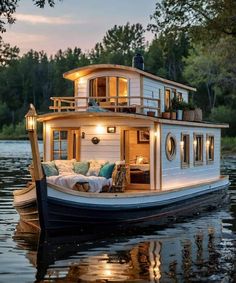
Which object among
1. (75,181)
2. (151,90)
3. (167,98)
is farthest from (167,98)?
(75,181)

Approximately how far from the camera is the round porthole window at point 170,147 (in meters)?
18.7

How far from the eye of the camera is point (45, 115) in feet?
60.7

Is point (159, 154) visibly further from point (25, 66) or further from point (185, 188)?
point (25, 66)

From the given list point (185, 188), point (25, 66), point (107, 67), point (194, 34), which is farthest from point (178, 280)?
point (25, 66)

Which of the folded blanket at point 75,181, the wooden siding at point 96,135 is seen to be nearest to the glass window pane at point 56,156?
the wooden siding at point 96,135

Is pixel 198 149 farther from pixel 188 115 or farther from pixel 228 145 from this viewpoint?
pixel 228 145

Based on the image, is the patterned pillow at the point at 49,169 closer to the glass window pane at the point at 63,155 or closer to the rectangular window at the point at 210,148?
the glass window pane at the point at 63,155

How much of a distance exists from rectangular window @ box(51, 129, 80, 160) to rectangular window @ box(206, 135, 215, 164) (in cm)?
601

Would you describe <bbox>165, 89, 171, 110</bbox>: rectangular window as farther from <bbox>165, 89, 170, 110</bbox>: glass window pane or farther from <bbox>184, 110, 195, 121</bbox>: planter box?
<bbox>184, 110, 195, 121</bbox>: planter box

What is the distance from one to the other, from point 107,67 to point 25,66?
99.4 metres

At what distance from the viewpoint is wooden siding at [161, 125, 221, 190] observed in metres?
18.6

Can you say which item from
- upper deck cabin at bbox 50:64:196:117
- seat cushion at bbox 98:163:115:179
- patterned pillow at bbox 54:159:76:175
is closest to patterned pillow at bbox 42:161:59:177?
patterned pillow at bbox 54:159:76:175

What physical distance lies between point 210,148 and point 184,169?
348 centimetres

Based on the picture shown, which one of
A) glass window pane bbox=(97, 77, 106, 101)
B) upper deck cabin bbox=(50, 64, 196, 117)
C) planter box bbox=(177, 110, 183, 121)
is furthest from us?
glass window pane bbox=(97, 77, 106, 101)
